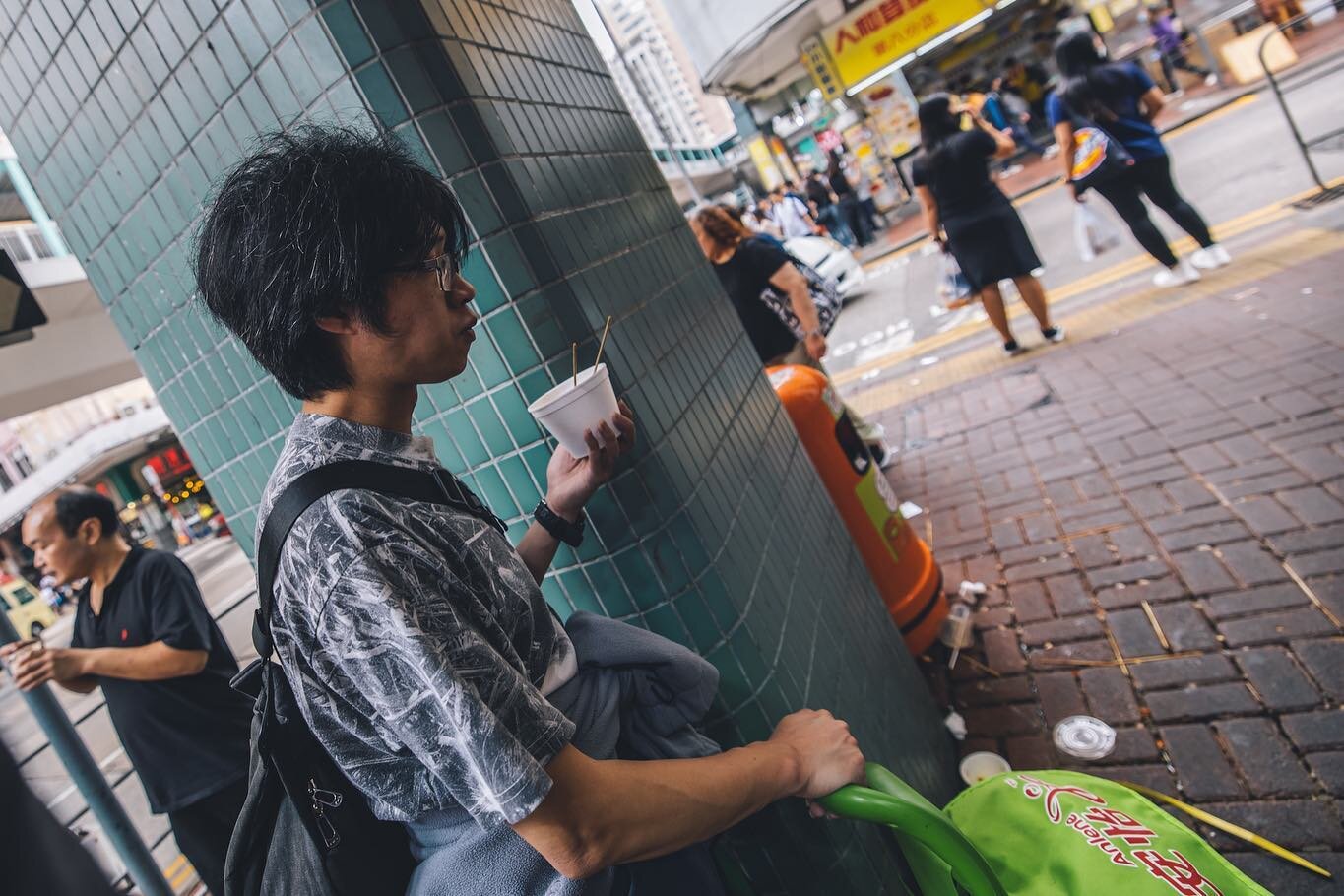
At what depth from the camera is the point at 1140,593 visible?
2.96 m

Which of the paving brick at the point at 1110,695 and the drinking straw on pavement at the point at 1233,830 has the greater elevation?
the paving brick at the point at 1110,695

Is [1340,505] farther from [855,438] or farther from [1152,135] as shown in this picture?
[1152,135]

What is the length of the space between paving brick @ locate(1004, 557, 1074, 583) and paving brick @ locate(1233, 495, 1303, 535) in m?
0.68

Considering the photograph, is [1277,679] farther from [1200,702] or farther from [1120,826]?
[1120,826]

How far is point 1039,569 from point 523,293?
9.51 ft

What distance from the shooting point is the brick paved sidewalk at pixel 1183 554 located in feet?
7.13

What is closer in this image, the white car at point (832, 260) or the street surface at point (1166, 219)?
the street surface at point (1166, 219)

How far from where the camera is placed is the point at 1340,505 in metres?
2.90

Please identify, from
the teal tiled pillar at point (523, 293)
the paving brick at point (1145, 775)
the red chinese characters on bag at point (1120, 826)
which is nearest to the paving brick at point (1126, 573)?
the paving brick at point (1145, 775)

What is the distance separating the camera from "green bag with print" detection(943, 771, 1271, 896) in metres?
1.19

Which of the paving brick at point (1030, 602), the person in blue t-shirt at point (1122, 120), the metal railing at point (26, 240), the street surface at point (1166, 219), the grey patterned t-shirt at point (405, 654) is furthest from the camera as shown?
the metal railing at point (26, 240)

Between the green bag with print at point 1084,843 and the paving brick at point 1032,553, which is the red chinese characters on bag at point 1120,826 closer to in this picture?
the green bag with print at point 1084,843

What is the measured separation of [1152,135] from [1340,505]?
3.55 m

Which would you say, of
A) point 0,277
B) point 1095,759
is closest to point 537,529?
point 1095,759
